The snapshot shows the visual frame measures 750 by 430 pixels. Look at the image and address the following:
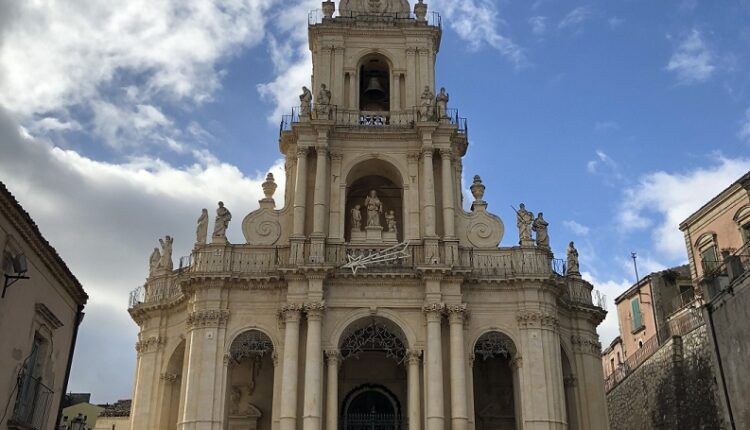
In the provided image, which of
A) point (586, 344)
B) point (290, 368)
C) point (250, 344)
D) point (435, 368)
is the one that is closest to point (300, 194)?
point (250, 344)

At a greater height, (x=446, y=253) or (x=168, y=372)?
(x=446, y=253)

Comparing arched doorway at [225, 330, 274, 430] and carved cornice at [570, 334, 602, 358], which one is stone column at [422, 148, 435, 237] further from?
arched doorway at [225, 330, 274, 430]

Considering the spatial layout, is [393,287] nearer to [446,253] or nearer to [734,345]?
[446,253]

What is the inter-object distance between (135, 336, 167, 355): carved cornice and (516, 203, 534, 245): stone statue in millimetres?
14838

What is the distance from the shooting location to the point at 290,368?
89.8 ft

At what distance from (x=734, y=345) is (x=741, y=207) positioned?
36.9 feet

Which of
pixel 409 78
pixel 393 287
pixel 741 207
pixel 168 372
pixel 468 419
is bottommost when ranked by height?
pixel 468 419

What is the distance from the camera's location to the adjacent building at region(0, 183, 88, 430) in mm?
16297

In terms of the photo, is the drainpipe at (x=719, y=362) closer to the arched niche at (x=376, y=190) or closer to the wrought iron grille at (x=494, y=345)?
the wrought iron grille at (x=494, y=345)

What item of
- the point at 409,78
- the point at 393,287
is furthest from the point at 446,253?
the point at 409,78

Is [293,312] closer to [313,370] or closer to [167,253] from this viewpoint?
[313,370]

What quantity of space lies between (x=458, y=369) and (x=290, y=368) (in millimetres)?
5896

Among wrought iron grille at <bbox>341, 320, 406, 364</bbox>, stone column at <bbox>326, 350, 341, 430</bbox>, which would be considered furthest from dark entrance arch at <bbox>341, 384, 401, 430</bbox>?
stone column at <bbox>326, 350, 341, 430</bbox>

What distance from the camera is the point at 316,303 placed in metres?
28.0
